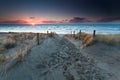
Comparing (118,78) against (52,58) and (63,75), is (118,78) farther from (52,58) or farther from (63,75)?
(52,58)

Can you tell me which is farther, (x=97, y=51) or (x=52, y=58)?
(x=97, y=51)

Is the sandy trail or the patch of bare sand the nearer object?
the sandy trail

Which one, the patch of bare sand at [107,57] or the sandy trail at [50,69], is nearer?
the sandy trail at [50,69]

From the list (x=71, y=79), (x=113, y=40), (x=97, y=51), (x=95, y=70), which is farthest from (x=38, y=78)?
(x=113, y=40)

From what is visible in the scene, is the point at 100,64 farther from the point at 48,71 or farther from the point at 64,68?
Answer: the point at 48,71

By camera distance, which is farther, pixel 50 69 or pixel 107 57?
pixel 107 57

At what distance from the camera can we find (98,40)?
1725cm

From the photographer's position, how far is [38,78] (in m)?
8.41

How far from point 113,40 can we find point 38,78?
10475 millimetres

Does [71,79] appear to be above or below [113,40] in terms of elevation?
below

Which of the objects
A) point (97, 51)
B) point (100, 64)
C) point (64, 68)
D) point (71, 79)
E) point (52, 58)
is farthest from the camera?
point (97, 51)

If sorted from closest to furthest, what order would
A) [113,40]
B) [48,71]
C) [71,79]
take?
[71,79] < [48,71] < [113,40]

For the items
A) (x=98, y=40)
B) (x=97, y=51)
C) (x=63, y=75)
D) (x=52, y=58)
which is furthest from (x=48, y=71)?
(x=98, y=40)

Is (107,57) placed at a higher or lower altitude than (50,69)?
higher
